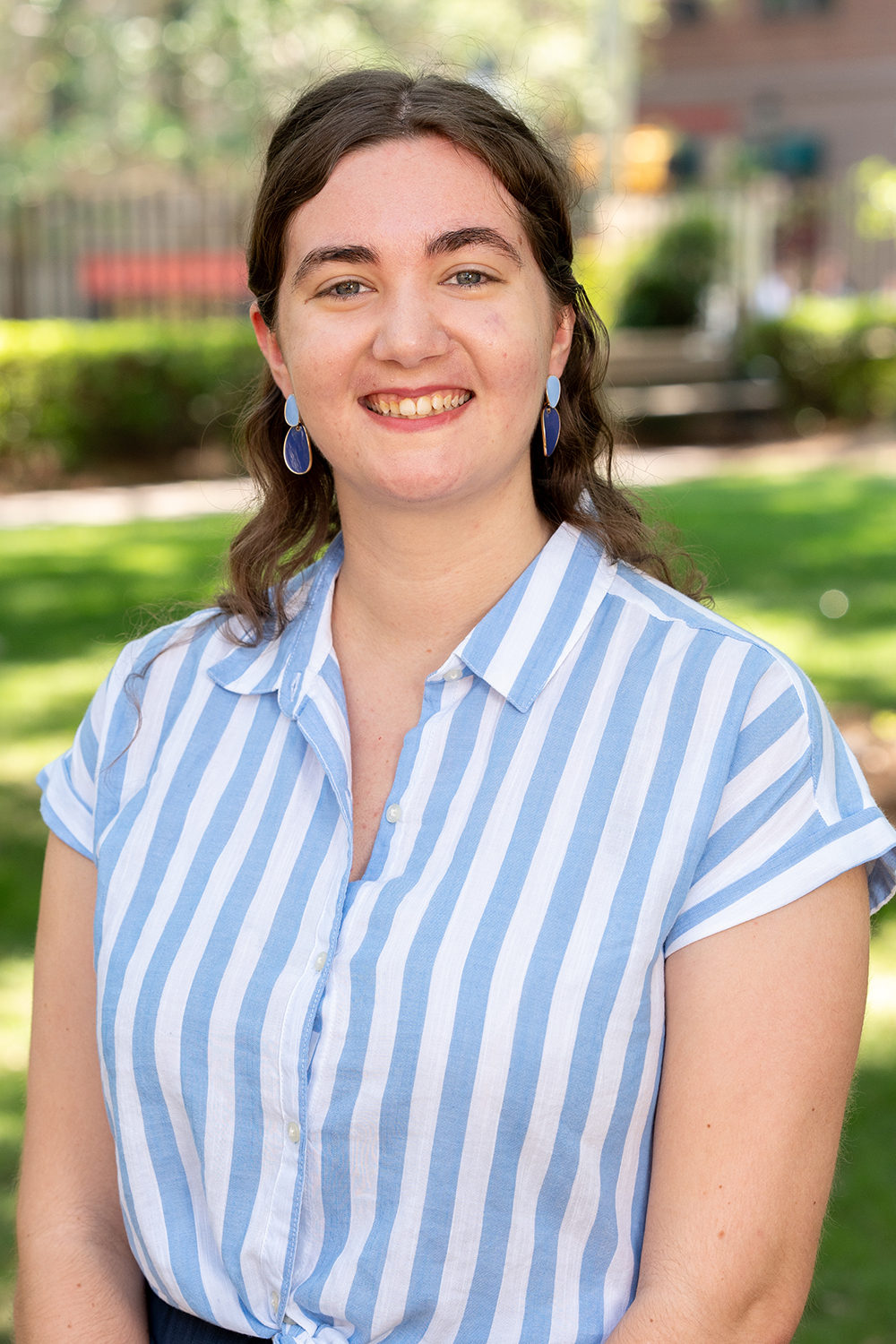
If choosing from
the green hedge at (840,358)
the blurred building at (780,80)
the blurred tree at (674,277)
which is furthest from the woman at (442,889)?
the blurred building at (780,80)

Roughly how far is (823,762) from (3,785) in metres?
4.14

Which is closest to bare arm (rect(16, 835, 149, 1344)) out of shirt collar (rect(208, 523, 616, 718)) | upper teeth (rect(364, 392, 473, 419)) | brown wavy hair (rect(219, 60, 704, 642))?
shirt collar (rect(208, 523, 616, 718))

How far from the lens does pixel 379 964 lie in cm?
171

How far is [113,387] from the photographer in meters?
11.6

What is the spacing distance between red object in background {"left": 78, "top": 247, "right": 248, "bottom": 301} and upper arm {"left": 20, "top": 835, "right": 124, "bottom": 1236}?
496 inches

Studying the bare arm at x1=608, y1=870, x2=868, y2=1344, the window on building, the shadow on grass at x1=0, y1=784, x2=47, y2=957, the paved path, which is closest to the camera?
the bare arm at x1=608, y1=870, x2=868, y2=1344

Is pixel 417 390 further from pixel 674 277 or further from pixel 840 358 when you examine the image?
pixel 674 277

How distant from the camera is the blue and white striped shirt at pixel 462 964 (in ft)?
5.45

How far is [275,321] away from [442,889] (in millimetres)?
847

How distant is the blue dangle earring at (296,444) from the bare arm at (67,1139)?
0.64m

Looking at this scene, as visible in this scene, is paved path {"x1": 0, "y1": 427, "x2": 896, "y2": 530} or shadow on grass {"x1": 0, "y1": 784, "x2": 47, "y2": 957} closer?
shadow on grass {"x1": 0, "y1": 784, "x2": 47, "y2": 957}

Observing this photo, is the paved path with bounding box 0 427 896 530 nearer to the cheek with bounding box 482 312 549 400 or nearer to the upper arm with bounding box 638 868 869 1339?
the cheek with bounding box 482 312 549 400

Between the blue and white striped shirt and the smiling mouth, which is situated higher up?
the smiling mouth

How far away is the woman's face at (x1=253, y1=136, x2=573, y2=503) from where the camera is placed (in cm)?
185
